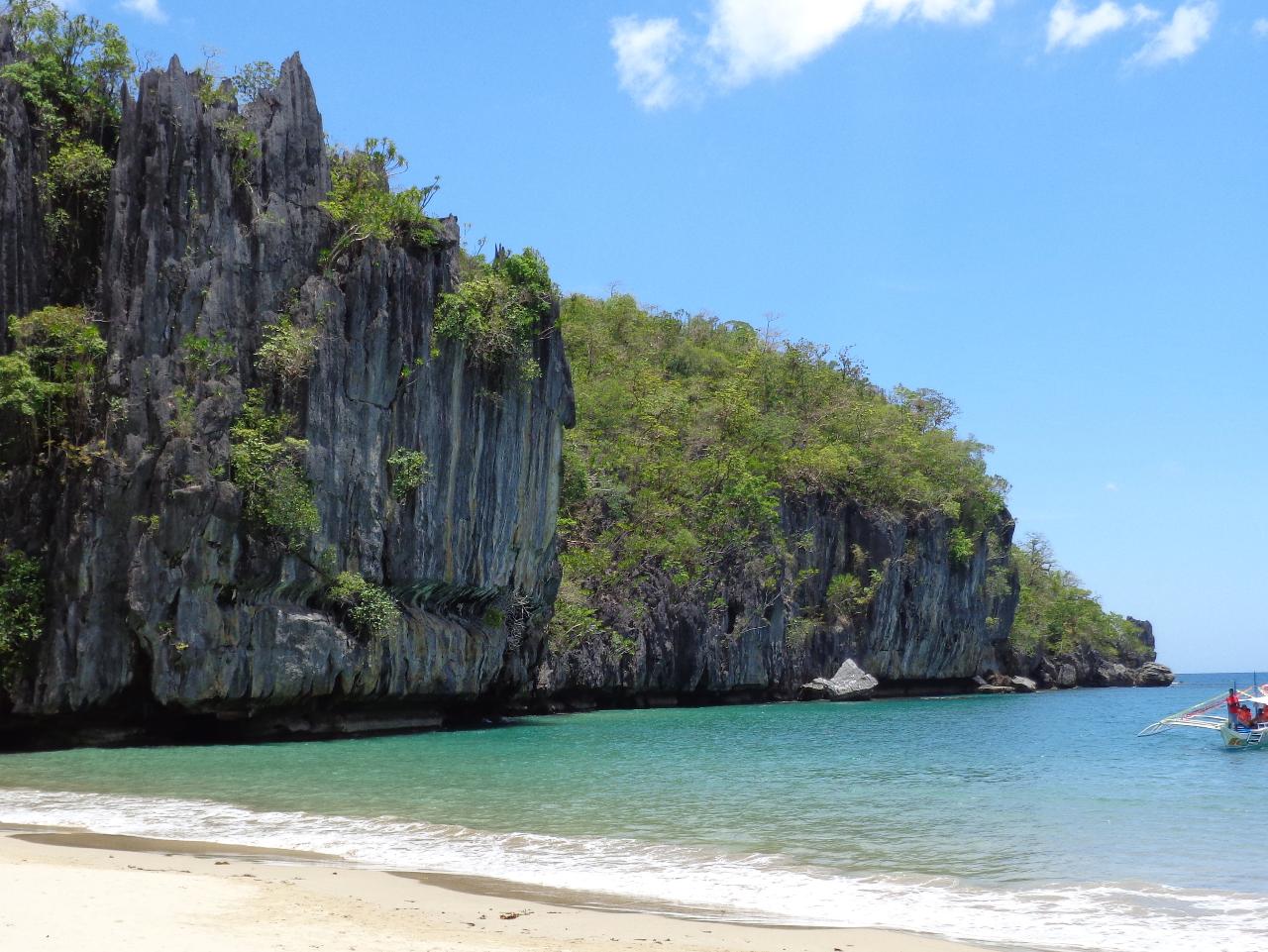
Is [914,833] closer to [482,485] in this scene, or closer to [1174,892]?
[1174,892]

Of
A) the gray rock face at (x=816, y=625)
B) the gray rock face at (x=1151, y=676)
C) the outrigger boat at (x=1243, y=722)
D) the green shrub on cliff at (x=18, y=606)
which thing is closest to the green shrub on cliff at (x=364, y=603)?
the green shrub on cliff at (x=18, y=606)

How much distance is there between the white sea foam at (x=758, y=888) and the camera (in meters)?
Answer: 7.69

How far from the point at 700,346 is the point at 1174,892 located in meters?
50.3

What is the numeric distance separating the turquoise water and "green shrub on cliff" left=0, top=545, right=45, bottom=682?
94.0 inches

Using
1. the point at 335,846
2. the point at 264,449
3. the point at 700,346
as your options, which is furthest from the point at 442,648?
the point at 700,346

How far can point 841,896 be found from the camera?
8.76 m

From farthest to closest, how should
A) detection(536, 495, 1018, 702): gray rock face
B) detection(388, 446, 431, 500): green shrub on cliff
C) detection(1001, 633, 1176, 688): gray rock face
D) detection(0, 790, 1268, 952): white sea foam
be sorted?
detection(1001, 633, 1176, 688): gray rock face < detection(536, 495, 1018, 702): gray rock face < detection(388, 446, 431, 500): green shrub on cliff < detection(0, 790, 1268, 952): white sea foam

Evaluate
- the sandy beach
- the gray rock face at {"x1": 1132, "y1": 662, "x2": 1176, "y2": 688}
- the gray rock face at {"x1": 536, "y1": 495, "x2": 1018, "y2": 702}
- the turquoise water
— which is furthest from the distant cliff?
the gray rock face at {"x1": 1132, "y1": 662, "x2": 1176, "y2": 688}

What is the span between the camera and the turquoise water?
8.55m

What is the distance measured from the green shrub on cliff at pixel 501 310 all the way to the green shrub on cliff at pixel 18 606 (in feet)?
33.1

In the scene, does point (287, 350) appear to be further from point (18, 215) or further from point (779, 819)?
point (779, 819)

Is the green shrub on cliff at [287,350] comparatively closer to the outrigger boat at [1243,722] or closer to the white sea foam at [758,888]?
the white sea foam at [758,888]

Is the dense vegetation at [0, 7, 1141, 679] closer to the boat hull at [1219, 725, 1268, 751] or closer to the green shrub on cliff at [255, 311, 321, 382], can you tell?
the green shrub on cliff at [255, 311, 321, 382]

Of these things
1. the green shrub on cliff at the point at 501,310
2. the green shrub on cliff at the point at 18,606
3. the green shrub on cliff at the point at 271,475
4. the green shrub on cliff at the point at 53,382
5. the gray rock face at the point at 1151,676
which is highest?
the green shrub on cliff at the point at 501,310
